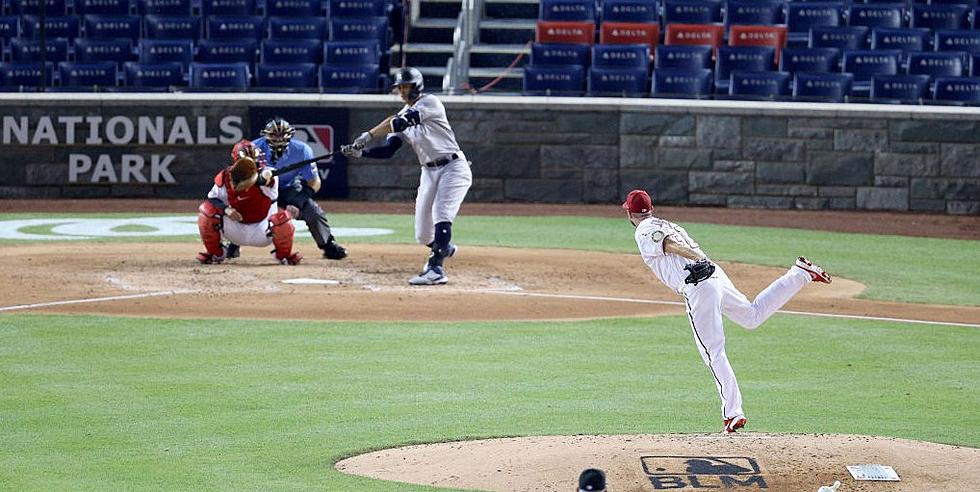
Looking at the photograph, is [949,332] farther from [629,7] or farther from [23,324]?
[629,7]

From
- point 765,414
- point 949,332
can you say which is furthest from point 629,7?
point 765,414

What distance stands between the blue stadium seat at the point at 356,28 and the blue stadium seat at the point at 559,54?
7.96ft

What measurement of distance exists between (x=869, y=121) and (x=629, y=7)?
453 centimetres

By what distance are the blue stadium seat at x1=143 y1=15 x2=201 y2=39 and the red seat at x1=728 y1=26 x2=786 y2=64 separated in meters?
8.24

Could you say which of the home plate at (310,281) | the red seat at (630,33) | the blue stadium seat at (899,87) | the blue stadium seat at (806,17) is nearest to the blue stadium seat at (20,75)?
the red seat at (630,33)

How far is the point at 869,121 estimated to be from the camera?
20797 millimetres

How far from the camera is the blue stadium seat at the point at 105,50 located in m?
23.1

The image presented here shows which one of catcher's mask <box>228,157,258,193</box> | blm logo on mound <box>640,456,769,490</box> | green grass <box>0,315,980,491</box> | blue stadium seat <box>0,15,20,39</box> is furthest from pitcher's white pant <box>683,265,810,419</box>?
blue stadium seat <box>0,15,20,39</box>

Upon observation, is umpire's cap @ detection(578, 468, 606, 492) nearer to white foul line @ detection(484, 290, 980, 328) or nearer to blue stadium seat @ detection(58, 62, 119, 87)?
white foul line @ detection(484, 290, 980, 328)

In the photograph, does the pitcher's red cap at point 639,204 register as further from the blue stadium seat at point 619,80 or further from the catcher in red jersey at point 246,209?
the blue stadium seat at point 619,80

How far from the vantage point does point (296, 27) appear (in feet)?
76.1

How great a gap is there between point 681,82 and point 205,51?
717 cm

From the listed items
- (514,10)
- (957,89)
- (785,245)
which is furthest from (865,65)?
(514,10)

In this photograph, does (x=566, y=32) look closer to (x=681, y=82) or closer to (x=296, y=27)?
(x=681, y=82)
